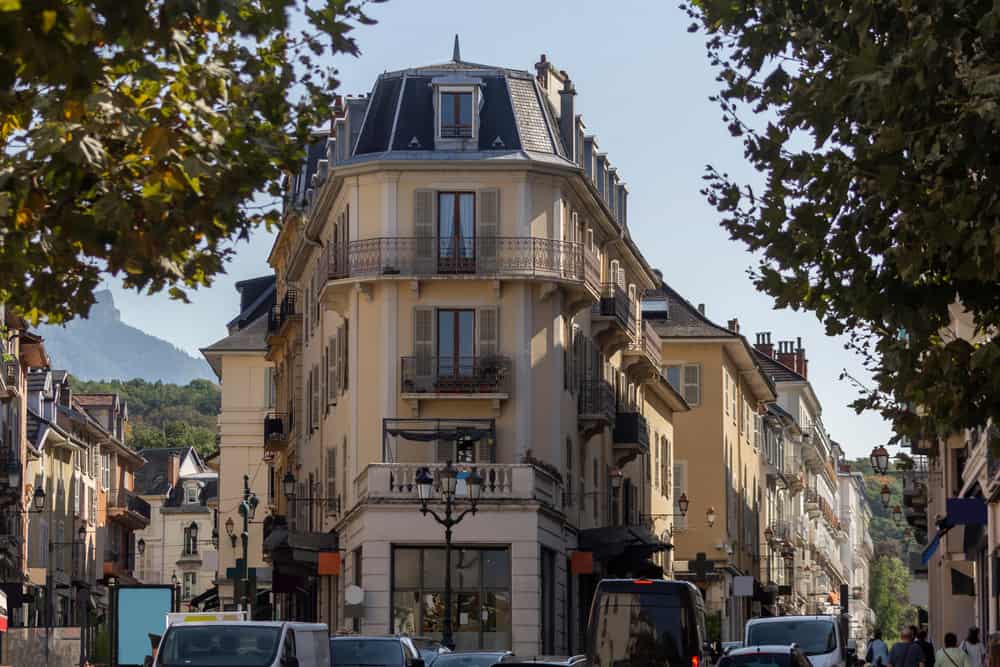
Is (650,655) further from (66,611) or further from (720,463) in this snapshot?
(66,611)

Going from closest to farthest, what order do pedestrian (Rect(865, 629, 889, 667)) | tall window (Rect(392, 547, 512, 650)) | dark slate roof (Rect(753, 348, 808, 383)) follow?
pedestrian (Rect(865, 629, 889, 667)) → tall window (Rect(392, 547, 512, 650)) → dark slate roof (Rect(753, 348, 808, 383))

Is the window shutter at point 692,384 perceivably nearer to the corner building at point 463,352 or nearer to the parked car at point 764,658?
the corner building at point 463,352

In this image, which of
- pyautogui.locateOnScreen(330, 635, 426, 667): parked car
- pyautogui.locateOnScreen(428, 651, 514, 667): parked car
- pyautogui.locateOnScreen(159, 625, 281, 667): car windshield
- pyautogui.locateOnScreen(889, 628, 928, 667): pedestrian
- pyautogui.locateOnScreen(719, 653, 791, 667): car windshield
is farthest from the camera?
pyautogui.locateOnScreen(889, 628, 928, 667): pedestrian

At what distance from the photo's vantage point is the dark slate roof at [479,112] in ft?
160

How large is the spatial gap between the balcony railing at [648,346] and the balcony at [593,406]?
6.86m

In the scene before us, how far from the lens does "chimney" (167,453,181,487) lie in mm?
131000

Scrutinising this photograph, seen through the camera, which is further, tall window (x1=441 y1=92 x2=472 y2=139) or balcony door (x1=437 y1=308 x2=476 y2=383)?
tall window (x1=441 y1=92 x2=472 y2=139)

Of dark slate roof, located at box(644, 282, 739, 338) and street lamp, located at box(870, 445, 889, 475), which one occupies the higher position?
dark slate roof, located at box(644, 282, 739, 338)

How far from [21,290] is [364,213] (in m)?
35.8

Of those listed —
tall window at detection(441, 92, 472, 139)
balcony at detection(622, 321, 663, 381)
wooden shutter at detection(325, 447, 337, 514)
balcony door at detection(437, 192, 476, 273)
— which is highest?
tall window at detection(441, 92, 472, 139)

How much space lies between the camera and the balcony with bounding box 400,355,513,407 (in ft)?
156

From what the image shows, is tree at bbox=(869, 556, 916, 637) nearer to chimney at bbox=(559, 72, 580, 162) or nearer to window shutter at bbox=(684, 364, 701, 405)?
window shutter at bbox=(684, 364, 701, 405)

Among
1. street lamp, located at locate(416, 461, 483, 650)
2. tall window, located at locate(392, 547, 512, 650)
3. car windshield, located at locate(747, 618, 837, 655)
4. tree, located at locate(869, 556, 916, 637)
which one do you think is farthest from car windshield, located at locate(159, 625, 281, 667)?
tree, located at locate(869, 556, 916, 637)

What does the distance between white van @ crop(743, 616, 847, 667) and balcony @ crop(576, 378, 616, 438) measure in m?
14.6
